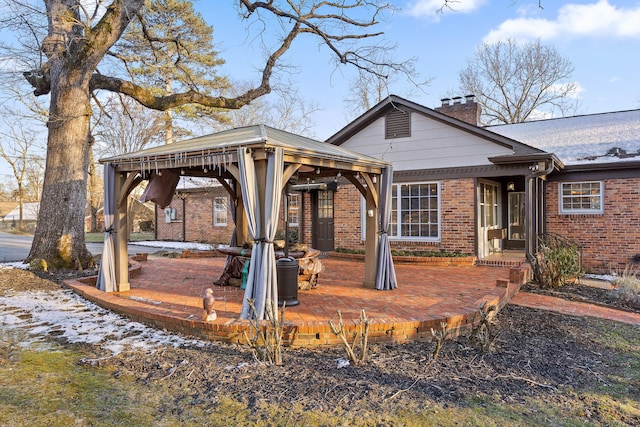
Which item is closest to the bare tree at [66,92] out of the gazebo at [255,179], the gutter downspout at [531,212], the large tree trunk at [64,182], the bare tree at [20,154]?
the large tree trunk at [64,182]

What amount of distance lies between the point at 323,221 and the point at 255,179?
9434 millimetres

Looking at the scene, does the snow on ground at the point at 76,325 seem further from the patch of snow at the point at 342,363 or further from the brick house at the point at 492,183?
the brick house at the point at 492,183

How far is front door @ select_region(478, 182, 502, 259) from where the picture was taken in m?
11.9

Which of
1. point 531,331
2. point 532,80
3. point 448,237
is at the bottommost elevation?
point 531,331

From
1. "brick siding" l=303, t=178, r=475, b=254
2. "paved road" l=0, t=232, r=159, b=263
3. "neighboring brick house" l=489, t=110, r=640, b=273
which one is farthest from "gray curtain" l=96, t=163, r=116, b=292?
"neighboring brick house" l=489, t=110, r=640, b=273

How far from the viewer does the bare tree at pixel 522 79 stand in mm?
26375

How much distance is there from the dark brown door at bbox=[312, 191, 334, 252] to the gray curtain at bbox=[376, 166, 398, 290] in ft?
22.6

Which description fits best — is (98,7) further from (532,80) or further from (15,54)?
(532,80)

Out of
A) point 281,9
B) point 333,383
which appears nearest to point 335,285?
point 333,383

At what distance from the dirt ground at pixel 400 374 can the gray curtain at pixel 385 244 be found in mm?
2308

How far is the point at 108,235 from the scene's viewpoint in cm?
728

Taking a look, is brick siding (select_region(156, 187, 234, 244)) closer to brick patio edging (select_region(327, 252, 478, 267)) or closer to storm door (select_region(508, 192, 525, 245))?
brick patio edging (select_region(327, 252, 478, 267))

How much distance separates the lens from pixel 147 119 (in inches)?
914

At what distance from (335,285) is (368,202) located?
1675 mm
